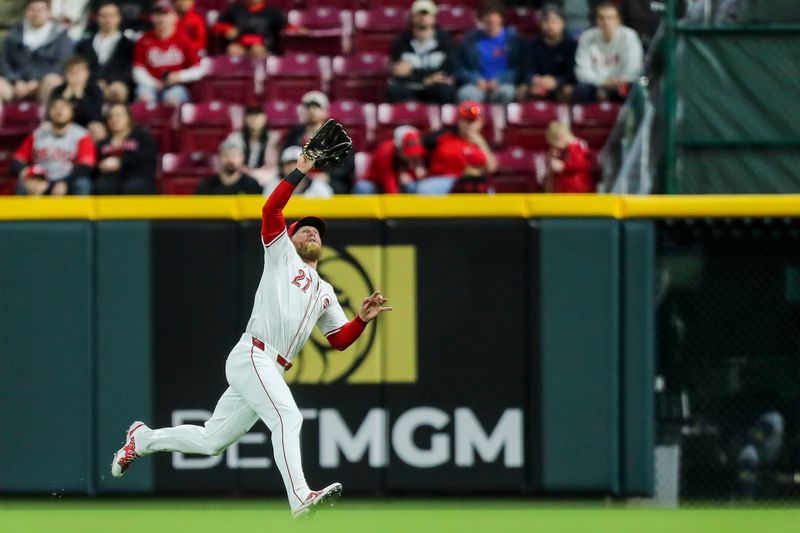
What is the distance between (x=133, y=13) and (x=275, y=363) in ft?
23.0

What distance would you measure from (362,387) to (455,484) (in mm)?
850

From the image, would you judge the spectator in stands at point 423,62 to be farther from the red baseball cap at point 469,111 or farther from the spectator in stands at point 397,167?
the spectator in stands at point 397,167

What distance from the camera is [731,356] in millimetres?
9633

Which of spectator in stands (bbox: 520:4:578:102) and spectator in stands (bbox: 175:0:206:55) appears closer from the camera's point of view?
spectator in stands (bbox: 520:4:578:102)

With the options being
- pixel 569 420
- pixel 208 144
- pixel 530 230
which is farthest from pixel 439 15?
pixel 569 420

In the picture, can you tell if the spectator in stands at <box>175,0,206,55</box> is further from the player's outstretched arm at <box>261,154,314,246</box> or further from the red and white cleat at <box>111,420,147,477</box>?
the player's outstretched arm at <box>261,154,314,246</box>

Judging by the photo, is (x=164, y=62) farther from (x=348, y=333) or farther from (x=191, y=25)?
(x=348, y=333)

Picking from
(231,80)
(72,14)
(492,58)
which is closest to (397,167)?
(492,58)

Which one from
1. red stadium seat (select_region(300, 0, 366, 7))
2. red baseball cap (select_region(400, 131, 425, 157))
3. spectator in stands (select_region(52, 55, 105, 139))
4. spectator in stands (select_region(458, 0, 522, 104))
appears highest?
red stadium seat (select_region(300, 0, 366, 7))

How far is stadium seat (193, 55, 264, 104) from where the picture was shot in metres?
12.8

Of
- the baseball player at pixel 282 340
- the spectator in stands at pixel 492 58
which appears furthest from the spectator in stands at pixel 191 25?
the baseball player at pixel 282 340

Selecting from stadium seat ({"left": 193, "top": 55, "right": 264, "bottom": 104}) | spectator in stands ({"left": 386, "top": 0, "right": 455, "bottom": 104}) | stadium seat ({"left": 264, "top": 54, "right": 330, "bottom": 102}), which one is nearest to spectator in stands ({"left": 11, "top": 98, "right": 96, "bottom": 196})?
stadium seat ({"left": 193, "top": 55, "right": 264, "bottom": 104})
